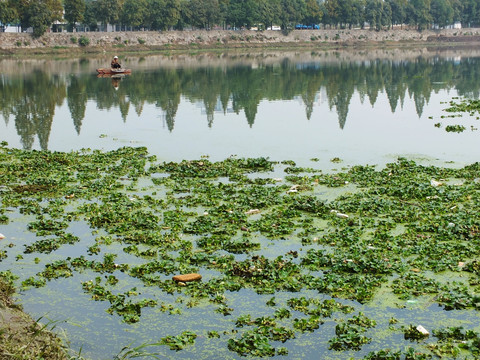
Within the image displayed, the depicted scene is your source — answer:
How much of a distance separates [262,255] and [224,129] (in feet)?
63.7

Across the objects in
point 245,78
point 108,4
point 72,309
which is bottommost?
point 72,309

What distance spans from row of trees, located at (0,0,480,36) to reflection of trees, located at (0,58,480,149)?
50.3 meters

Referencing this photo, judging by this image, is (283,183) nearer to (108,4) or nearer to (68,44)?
(68,44)

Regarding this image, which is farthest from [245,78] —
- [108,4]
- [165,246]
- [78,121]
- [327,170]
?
[108,4]

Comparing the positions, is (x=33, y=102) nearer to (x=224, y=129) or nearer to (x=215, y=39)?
(x=224, y=129)

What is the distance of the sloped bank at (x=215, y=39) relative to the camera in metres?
111

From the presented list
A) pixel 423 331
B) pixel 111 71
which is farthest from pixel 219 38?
pixel 423 331

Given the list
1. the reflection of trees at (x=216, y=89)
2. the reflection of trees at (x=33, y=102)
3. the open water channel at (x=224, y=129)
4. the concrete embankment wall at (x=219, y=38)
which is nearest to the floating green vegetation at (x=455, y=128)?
the open water channel at (x=224, y=129)

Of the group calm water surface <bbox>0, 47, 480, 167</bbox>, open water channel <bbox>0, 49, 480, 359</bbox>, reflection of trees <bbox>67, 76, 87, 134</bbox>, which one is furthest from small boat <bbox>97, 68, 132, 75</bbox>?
reflection of trees <bbox>67, 76, 87, 134</bbox>

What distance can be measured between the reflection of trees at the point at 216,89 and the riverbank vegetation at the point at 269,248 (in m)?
11.5

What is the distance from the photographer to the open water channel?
38.9 ft

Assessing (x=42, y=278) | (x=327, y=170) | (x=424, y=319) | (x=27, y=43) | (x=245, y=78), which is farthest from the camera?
(x=27, y=43)

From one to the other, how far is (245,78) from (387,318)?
5340 cm

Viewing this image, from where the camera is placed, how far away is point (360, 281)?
42.8 ft
